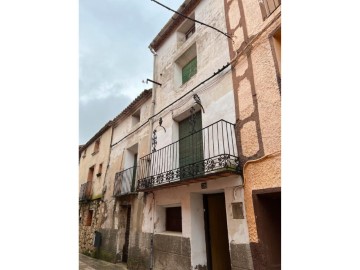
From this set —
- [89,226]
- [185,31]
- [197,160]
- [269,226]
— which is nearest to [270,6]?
[197,160]

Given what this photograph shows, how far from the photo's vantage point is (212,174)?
4.07 metres

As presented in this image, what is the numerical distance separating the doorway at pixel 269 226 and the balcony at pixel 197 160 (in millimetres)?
684

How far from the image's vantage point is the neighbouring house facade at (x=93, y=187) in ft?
33.0

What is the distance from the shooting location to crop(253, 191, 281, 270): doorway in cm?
342

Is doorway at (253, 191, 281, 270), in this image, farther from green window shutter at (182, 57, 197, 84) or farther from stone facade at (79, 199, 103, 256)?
stone facade at (79, 199, 103, 256)

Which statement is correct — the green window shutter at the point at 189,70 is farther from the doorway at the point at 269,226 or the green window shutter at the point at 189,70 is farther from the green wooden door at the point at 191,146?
the doorway at the point at 269,226

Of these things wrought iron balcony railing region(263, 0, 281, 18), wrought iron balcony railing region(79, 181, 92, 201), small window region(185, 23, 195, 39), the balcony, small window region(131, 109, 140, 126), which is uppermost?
small window region(185, 23, 195, 39)

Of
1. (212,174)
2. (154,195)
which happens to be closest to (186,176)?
(212,174)

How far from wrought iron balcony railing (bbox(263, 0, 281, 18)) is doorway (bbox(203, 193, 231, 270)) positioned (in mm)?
3871

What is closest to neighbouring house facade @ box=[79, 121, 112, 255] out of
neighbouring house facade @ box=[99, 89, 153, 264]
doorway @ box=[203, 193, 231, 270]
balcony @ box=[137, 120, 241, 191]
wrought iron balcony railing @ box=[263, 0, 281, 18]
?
neighbouring house facade @ box=[99, 89, 153, 264]

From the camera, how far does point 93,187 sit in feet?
37.3

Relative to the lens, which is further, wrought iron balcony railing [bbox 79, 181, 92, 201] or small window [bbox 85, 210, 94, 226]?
wrought iron balcony railing [bbox 79, 181, 92, 201]
